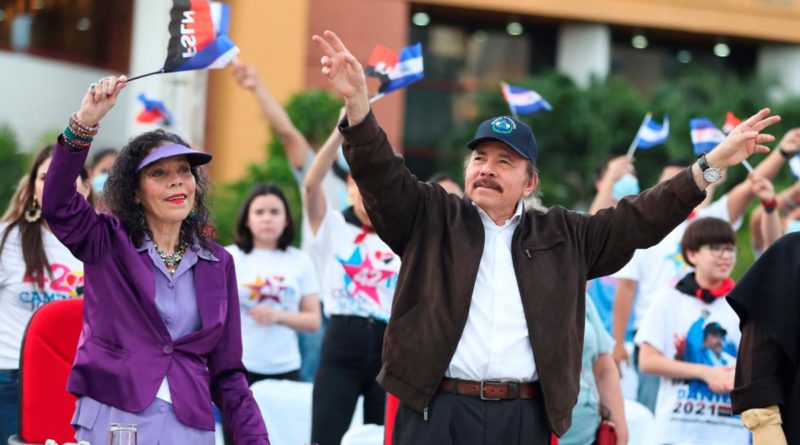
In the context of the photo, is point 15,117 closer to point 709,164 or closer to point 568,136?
point 568,136

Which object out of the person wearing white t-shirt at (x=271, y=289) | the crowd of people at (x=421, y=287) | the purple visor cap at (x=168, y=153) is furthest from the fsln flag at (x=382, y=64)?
the purple visor cap at (x=168, y=153)

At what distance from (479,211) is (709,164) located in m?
0.86

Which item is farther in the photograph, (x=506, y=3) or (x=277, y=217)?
(x=506, y=3)

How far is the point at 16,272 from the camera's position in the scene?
6301 millimetres

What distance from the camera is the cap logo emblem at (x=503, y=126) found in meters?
4.75

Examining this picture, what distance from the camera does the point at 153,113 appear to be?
32.1ft

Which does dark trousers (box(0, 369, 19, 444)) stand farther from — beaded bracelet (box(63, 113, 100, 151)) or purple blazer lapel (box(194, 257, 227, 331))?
beaded bracelet (box(63, 113, 100, 151))

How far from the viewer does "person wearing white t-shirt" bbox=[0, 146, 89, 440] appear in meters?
6.23

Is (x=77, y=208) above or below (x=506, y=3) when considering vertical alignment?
below

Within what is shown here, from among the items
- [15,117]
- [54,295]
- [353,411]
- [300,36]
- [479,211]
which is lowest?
[353,411]

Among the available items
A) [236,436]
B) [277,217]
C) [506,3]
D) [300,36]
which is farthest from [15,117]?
[236,436]

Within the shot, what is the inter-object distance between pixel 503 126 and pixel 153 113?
554 centimetres

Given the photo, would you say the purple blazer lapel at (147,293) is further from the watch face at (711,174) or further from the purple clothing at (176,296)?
the watch face at (711,174)

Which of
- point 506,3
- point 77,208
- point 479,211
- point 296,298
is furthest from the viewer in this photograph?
point 506,3
